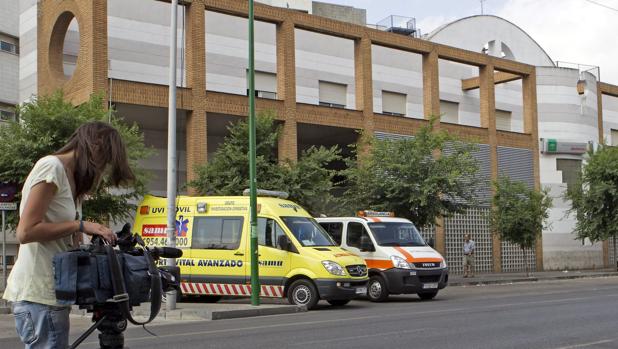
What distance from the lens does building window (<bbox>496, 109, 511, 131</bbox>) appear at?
1714 inches

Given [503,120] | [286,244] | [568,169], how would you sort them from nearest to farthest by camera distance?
1. [286,244]
2. [568,169]
3. [503,120]

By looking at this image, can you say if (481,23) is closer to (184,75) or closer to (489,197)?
(489,197)

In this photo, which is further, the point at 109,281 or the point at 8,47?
the point at 8,47

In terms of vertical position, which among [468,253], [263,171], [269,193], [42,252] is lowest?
[468,253]

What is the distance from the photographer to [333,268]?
53.5ft

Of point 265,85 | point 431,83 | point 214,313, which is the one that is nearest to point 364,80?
point 431,83

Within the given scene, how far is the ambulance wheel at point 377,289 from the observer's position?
18.6 m

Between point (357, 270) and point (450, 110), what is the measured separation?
2583 centimetres

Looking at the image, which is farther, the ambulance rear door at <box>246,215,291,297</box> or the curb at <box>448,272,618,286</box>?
the curb at <box>448,272,618,286</box>

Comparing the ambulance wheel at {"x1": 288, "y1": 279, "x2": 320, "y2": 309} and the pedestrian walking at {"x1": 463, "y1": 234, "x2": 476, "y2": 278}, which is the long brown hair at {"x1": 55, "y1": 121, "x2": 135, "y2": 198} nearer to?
the ambulance wheel at {"x1": 288, "y1": 279, "x2": 320, "y2": 309}

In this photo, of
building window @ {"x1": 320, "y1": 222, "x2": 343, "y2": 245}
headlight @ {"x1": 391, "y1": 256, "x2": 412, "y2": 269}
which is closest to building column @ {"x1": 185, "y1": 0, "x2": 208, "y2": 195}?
building window @ {"x1": 320, "y1": 222, "x2": 343, "y2": 245}

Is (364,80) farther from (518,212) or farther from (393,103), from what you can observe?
(518,212)

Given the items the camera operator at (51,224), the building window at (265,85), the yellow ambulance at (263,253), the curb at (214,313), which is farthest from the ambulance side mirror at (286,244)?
the building window at (265,85)

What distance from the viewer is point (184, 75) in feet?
96.9
